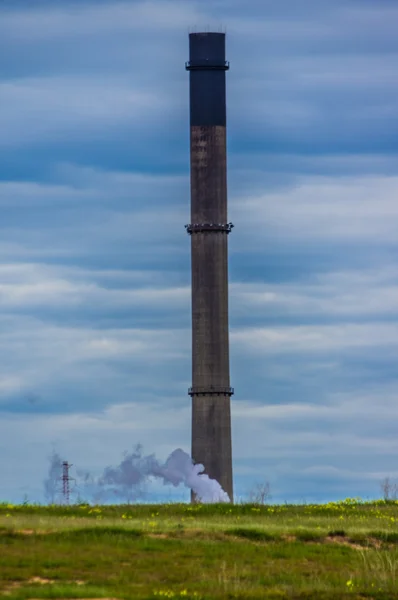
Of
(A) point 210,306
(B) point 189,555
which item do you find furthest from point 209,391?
(B) point 189,555

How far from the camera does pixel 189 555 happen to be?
35.5 meters

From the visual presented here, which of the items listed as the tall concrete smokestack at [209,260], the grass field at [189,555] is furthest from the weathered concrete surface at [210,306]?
the grass field at [189,555]

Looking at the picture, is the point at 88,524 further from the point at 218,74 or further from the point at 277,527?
the point at 218,74

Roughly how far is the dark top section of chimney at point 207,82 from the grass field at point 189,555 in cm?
4445

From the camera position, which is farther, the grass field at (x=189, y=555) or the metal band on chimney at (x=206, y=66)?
the metal band on chimney at (x=206, y=66)

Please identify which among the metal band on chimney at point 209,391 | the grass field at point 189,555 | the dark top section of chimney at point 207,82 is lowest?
the grass field at point 189,555

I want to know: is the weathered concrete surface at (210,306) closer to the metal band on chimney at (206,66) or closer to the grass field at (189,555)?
the metal band on chimney at (206,66)

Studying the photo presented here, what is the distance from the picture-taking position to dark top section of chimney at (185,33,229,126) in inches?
3369

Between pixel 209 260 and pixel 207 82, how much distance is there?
1172 cm

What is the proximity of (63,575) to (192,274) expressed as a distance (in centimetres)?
5342

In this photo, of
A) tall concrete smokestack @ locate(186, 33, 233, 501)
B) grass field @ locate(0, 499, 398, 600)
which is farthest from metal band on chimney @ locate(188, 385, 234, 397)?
grass field @ locate(0, 499, 398, 600)

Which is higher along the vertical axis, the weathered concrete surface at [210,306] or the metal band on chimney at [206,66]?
the metal band on chimney at [206,66]

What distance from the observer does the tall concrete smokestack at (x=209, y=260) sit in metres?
83.0

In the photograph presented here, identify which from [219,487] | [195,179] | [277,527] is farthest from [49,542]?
[195,179]
